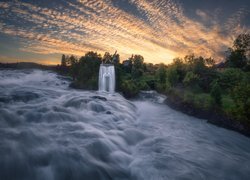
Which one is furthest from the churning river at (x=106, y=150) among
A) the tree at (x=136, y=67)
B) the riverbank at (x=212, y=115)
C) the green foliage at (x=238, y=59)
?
the green foliage at (x=238, y=59)

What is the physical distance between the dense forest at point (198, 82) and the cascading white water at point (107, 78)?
1131 millimetres

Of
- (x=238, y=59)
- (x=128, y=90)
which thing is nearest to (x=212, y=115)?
(x=128, y=90)

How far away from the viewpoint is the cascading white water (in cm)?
3894

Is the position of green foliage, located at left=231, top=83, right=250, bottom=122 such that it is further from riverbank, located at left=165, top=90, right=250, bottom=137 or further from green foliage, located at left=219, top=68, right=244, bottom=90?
green foliage, located at left=219, top=68, right=244, bottom=90

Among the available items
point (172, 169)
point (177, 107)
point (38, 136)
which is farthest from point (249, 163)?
point (177, 107)

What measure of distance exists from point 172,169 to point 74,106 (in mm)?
13139

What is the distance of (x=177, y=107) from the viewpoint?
25719 millimetres

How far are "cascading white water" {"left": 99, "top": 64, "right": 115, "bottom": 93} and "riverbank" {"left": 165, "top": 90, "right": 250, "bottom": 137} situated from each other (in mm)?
15563

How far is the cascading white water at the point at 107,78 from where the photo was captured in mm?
38938

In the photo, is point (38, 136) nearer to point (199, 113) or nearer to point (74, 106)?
point (74, 106)

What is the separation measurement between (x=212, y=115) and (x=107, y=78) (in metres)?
25.0

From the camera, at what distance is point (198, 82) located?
1702 inches

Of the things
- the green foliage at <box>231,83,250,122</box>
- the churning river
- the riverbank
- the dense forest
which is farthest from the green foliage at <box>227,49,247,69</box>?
the churning river

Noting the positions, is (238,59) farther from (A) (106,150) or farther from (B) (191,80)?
(A) (106,150)
